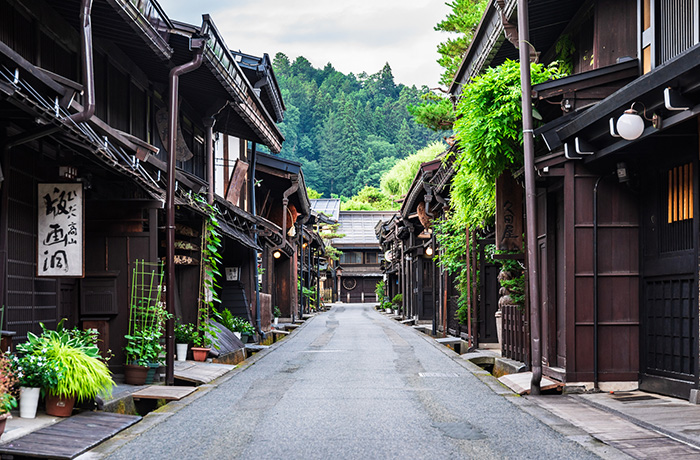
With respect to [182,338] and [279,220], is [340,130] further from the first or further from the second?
[182,338]

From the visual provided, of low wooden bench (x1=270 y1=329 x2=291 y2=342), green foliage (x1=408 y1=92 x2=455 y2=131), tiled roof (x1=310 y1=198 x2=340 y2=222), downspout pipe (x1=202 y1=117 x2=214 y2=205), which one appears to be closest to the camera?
downspout pipe (x1=202 y1=117 x2=214 y2=205)

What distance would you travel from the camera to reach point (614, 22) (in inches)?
538

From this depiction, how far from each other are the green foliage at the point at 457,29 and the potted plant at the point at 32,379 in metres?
21.3

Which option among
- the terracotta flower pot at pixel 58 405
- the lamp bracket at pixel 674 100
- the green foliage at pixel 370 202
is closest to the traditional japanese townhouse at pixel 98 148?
the terracotta flower pot at pixel 58 405

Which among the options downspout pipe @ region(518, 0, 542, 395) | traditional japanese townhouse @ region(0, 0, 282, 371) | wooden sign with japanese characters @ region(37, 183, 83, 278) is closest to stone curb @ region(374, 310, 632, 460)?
downspout pipe @ region(518, 0, 542, 395)

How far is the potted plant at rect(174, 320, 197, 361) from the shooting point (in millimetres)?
16984

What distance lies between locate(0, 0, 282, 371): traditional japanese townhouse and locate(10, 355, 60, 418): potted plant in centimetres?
134

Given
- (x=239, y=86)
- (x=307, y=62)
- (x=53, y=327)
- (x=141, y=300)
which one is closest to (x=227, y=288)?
(x=239, y=86)

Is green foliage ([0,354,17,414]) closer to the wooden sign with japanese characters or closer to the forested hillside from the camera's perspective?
the wooden sign with japanese characters

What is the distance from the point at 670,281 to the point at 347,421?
17.9 feet

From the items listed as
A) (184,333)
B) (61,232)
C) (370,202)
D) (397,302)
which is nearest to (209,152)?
(184,333)

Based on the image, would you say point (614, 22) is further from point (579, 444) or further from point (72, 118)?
point (72, 118)

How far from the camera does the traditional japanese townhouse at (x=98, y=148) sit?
9.88m

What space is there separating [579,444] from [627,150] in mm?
5342
